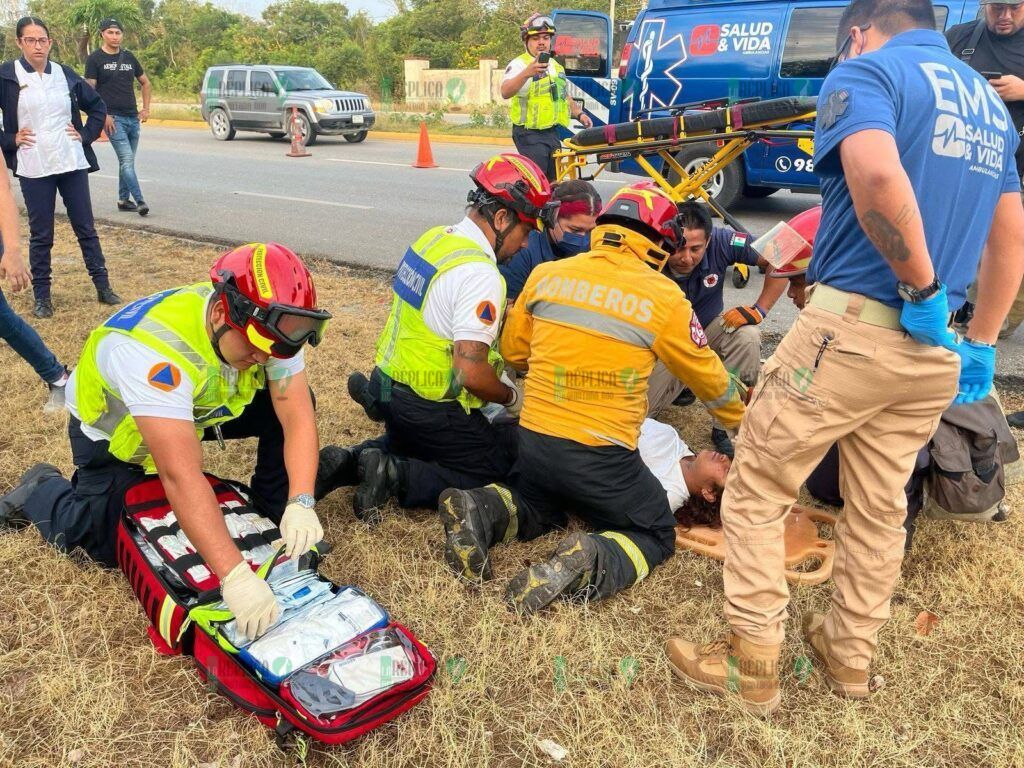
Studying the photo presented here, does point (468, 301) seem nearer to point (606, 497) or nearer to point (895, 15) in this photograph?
point (606, 497)

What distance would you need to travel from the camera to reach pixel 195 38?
38062 mm

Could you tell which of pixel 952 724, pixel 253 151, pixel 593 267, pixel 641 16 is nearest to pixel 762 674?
pixel 952 724

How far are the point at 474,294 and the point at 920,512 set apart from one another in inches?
79.5

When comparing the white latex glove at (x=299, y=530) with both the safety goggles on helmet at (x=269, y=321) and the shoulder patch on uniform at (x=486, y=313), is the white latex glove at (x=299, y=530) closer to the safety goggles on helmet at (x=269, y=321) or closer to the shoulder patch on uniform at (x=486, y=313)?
the safety goggles on helmet at (x=269, y=321)

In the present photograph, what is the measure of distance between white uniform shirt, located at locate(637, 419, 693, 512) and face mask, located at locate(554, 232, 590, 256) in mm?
1019

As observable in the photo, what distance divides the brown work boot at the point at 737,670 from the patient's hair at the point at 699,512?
90 centimetres

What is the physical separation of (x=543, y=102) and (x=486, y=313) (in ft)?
16.3

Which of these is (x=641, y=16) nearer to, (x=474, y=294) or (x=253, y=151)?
(x=474, y=294)

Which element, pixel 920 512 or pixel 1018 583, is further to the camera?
pixel 920 512

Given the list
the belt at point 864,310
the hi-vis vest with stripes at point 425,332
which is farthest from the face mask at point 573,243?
the belt at point 864,310

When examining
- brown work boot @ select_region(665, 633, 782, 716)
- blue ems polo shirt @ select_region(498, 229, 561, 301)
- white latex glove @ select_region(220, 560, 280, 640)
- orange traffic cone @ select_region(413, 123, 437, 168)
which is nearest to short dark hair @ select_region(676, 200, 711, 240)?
blue ems polo shirt @ select_region(498, 229, 561, 301)

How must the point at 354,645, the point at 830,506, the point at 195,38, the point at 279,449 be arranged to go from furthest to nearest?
the point at 195,38
the point at 830,506
the point at 279,449
the point at 354,645

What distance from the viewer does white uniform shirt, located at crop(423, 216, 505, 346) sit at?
313 centimetres

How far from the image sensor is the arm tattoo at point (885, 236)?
1.90 metres
